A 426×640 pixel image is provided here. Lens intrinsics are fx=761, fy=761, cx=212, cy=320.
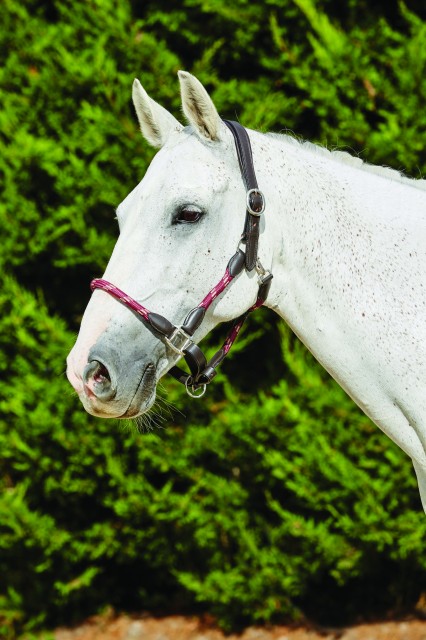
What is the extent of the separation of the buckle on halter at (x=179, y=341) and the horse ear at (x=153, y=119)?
61 cm

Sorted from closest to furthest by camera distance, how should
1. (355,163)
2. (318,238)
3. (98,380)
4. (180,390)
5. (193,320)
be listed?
(98,380) < (193,320) < (318,238) < (355,163) < (180,390)

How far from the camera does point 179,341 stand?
2.08m

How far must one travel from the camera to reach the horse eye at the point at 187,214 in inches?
81.0

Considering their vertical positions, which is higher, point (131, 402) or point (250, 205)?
point (250, 205)

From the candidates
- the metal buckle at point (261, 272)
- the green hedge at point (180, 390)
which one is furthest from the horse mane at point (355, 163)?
the green hedge at point (180, 390)

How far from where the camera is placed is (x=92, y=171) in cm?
415

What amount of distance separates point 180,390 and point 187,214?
213 centimetres

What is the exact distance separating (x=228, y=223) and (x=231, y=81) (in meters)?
2.29

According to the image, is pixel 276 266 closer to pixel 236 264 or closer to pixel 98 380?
pixel 236 264

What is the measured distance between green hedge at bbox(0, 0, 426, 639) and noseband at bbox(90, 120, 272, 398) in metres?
1.80

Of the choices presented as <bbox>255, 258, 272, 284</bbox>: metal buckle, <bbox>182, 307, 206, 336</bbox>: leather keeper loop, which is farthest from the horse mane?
<bbox>182, 307, 206, 336</bbox>: leather keeper loop

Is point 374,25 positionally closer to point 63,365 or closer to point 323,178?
point 323,178

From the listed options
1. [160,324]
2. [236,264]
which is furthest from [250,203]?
[160,324]

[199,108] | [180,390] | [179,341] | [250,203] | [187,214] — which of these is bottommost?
[180,390]
